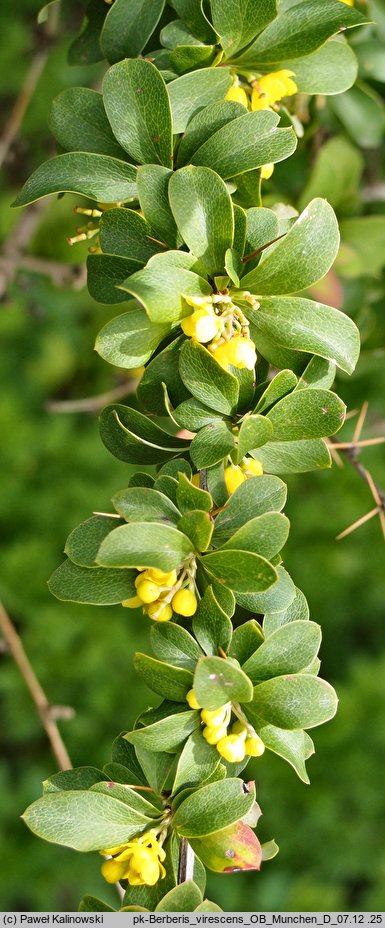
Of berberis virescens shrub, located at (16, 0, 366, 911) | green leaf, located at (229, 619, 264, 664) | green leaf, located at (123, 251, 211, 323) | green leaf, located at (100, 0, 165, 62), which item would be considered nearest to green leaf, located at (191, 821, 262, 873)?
berberis virescens shrub, located at (16, 0, 366, 911)

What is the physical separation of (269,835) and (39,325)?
1.35 m

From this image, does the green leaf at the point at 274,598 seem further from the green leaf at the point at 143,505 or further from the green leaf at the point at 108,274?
the green leaf at the point at 108,274

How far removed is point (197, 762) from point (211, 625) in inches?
3.4

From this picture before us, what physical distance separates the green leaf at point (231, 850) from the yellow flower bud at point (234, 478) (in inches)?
8.2

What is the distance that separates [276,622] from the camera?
53cm

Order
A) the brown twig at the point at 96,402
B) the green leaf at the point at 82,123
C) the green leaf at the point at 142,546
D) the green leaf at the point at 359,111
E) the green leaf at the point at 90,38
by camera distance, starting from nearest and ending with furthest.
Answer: the green leaf at the point at 142,546
the green leaf at the point at 82,123
the green leaf at the point at 90,38
the green leaf at the point at 359,111
the brown twig at the point at 96,402

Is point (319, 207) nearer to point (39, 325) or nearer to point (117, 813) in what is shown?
point (117, 813)

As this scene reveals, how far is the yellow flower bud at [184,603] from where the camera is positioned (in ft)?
1.61

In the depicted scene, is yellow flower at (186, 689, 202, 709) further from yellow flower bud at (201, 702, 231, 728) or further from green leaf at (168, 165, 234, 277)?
green leaf at (168, 165, 234, 277)

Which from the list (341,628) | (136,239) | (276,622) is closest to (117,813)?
(276,622)

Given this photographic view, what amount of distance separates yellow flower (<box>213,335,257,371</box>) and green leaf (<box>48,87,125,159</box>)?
0.54 ft

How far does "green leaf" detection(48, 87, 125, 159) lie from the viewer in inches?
21.3

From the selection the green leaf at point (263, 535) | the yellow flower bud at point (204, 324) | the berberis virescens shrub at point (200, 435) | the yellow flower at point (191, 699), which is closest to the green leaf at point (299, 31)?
the berberis virescens shrub at point (200, 435)

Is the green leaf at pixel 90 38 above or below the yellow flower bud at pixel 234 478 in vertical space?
above
